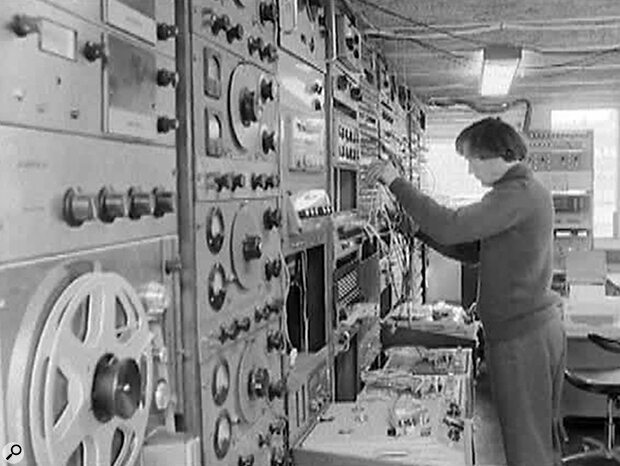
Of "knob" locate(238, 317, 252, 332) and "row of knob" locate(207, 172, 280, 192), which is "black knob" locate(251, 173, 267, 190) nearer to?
"row of knob" locate(207, 172, 280, 192)

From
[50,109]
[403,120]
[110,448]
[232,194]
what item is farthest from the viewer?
[403,120]

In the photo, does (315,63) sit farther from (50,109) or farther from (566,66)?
(566,66)

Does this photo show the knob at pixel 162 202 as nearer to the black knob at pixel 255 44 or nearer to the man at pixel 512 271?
the black knob at pixel 255 44

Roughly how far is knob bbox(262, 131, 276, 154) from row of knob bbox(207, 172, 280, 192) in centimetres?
7

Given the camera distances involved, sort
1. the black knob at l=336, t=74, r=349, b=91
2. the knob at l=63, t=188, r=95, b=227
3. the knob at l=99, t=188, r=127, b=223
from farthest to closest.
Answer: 1. the black knob at l=336, t=74, r=349, b=91
2. the knob at l=99, t=188, r=127, b=223
3. the knob at l=63, t=188, r=95, b=227

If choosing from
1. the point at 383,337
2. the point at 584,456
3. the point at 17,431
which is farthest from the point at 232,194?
the point at 584,456

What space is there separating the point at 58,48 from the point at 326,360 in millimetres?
1947

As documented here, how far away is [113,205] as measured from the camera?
1298 millimetres

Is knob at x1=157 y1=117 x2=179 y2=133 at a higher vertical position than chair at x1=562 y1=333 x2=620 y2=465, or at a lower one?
higher

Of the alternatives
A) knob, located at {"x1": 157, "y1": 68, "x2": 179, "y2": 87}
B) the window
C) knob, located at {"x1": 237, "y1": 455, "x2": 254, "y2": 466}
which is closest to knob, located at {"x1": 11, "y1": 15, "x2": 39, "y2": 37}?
knob, located at {"x1": 157, "y1": 68, "x2": 179, "y2": 87}

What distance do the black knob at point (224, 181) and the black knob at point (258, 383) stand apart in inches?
20.0

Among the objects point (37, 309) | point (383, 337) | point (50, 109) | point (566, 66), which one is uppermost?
point (566, 66)

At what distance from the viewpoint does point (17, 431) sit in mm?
1027

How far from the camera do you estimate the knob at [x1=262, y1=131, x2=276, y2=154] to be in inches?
84.7
